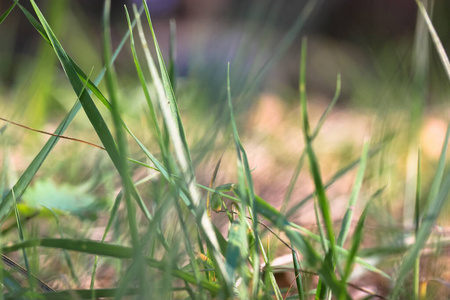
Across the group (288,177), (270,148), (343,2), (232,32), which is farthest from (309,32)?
(288,177)

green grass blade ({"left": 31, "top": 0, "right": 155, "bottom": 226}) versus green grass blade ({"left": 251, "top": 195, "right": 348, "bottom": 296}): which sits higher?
green grass blade ({"left": 31, "top": 0, "right": 155, "bottom": 226})

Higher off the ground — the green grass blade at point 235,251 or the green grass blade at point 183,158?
the green grass blade at point 183,158

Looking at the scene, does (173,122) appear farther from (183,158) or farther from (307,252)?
(307,252)

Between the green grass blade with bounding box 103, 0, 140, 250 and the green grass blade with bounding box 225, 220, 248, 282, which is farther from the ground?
the green grass blade with bounding box 103, 0, 140, 250

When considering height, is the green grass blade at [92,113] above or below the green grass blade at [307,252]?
above

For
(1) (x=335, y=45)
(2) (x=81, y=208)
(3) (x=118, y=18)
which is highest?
(3) (x=118, y=18)

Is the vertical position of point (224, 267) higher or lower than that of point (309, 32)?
lower

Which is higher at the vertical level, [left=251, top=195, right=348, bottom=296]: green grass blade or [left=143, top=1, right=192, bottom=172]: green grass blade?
[left=143, top=1, right=192, bottom=172]: green grass blade

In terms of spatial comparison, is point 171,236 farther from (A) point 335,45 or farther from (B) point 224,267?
(A) point 335,45

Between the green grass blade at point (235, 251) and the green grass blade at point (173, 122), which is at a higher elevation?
the green grass blade at point (173, 122)

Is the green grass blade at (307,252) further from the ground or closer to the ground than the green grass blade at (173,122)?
closer to the ground

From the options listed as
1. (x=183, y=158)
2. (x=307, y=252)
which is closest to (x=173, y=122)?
(x=183, y=158)
